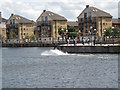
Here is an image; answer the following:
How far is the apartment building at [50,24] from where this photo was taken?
546 ft

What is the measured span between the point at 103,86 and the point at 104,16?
132 meters

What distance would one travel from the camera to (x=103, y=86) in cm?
2603

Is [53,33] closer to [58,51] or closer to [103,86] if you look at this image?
[58,51]

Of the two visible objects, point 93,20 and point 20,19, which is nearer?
point 93,20

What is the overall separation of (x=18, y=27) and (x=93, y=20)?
137ft

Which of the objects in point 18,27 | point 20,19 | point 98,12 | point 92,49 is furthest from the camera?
point 20,19

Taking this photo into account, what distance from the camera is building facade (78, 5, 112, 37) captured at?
15562 cm

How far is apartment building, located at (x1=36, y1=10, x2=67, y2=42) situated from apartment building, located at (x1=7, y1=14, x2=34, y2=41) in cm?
1033

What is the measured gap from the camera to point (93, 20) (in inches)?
6161

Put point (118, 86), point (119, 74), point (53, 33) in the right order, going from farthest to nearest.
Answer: point (53, 33), point (119, 74), point (118, 86)

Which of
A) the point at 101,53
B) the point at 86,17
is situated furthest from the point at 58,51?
the point at 86,17

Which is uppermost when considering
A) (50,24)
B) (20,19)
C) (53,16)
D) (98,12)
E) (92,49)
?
(98,12)

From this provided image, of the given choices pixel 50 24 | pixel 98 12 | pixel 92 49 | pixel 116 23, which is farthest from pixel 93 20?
pixel 92 49

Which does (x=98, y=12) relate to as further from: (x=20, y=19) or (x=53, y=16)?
(x=20, y=19)
